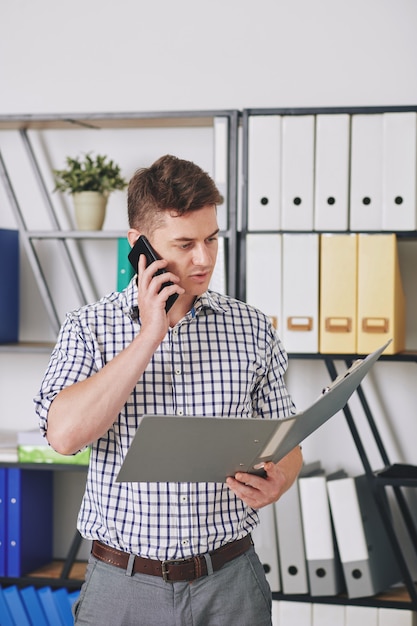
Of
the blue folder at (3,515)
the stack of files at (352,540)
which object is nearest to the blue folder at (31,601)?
the blue folder at (3,515)

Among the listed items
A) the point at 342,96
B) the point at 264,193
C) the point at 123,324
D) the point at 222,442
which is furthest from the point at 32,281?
the point at 222,442

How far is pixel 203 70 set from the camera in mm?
2781

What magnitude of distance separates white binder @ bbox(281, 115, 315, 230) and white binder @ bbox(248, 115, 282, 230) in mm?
20

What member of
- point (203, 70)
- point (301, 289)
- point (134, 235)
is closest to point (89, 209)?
point (203, 70)

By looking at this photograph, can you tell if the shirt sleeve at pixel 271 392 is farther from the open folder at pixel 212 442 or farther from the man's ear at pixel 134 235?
the man's ear at pixel 134 235

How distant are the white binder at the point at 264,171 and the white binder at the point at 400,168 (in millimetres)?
302

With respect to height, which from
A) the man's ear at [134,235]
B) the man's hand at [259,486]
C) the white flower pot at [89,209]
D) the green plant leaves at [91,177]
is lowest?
the man's hand at [259,486]

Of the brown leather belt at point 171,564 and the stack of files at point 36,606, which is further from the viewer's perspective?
the stack of files at point 36,606

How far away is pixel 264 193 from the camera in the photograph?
2.41m

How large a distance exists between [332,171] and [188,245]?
1.10 m

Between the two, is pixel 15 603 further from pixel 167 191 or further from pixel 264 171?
pixel 167 191

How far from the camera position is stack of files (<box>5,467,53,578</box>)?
Result: 2.68 meters

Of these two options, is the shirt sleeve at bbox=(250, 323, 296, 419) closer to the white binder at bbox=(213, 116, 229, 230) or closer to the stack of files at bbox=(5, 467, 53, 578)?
the white binder at bbox=(213, 116, 229, 230)

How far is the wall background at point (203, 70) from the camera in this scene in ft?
8.79
